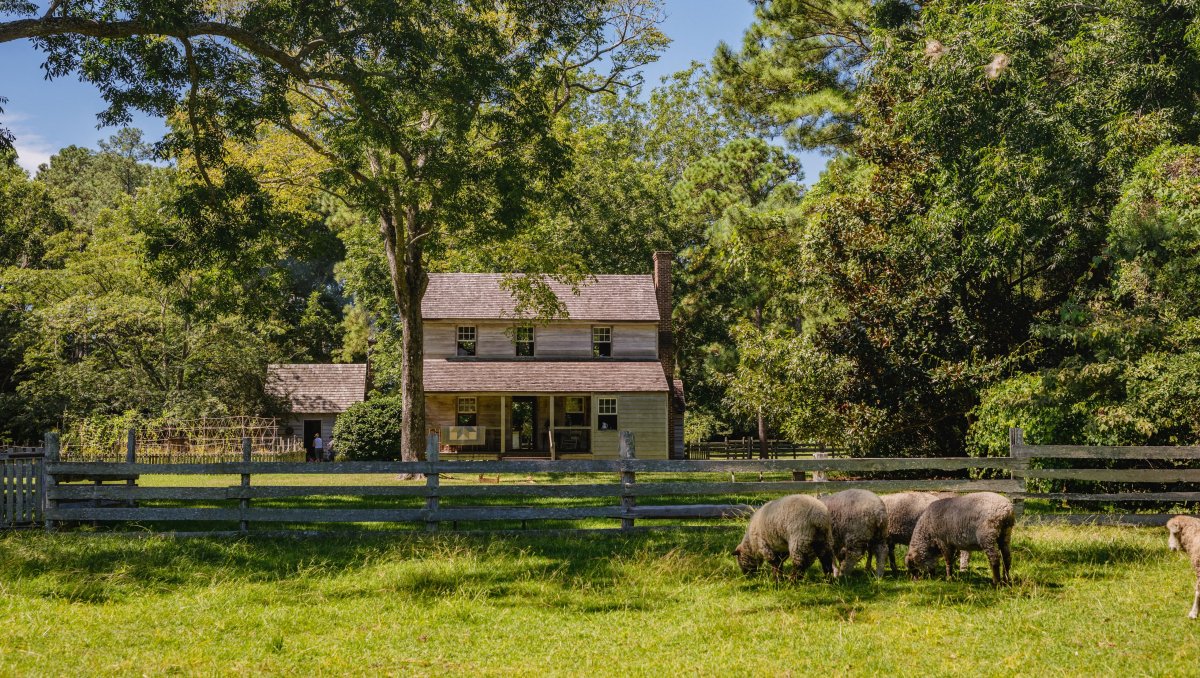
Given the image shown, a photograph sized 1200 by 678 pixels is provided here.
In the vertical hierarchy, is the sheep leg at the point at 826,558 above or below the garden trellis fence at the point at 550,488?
below

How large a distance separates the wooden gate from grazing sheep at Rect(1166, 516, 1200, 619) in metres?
14.9

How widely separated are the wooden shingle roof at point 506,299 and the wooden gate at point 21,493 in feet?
76.6

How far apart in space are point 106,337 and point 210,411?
6881 millimetres

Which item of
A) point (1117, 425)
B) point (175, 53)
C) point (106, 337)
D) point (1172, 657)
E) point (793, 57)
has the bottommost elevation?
point (1172, 657)

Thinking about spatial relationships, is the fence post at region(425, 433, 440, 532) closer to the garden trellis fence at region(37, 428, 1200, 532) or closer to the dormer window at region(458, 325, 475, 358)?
the garden trellis fence at region(37, 428, 1200, 532)

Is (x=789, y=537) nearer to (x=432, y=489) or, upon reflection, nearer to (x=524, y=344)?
(x=432, y=489)

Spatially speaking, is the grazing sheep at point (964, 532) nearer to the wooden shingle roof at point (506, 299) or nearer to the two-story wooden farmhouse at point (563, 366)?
the two-story wooden farmhouse at point (563, 366)

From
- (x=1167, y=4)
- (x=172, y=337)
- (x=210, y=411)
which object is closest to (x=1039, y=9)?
(x=1167, y=4)

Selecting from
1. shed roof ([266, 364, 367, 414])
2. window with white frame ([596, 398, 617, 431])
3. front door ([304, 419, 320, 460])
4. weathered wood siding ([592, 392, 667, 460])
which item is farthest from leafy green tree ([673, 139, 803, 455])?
front door ([304, 419, 320, 460])

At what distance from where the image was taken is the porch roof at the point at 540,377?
36.1 meters

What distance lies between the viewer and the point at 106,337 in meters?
41.8

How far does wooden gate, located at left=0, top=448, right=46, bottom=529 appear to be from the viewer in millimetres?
13930

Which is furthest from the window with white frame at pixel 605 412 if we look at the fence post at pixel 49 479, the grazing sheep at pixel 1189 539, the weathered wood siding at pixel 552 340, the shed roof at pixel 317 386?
the grazing sheep at pixel 1189 539

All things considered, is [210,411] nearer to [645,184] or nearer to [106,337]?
[106,337]
